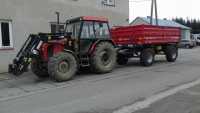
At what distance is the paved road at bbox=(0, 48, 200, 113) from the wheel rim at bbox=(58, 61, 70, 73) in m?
0.56

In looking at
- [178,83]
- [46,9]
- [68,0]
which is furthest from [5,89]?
[68,0]

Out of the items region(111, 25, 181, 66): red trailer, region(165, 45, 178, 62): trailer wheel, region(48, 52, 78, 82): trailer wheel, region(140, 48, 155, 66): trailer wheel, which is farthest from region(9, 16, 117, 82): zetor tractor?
region(165, 45, 178, 62): trailer wheel

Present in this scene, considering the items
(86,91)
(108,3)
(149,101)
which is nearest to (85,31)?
(86,91)

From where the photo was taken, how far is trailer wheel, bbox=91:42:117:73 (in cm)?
1258

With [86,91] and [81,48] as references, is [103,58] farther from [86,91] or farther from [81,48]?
[86,91]

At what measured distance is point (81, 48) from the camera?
41.5ft

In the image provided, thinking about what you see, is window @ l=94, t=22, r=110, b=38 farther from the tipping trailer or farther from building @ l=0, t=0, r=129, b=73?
building @ l=0, t=0, r=129, b=73

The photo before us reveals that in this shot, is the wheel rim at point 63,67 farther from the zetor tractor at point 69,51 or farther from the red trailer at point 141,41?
the red trailer at point 141,41

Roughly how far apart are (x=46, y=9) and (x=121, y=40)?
14.9ft

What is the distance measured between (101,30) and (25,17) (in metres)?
4.55

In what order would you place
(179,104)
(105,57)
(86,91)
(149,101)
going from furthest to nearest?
(105,57) → (86,91) → (149,101) → (179,104)

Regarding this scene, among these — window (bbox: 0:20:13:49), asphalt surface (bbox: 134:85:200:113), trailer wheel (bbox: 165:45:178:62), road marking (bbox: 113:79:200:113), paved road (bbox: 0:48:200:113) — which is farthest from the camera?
trailer wheel (bbox: 165:45:178:62)

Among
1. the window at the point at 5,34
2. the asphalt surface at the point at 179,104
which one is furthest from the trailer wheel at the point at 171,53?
A: the window at the point at 5,34

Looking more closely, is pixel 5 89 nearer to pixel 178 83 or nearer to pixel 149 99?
pixel 149 99
